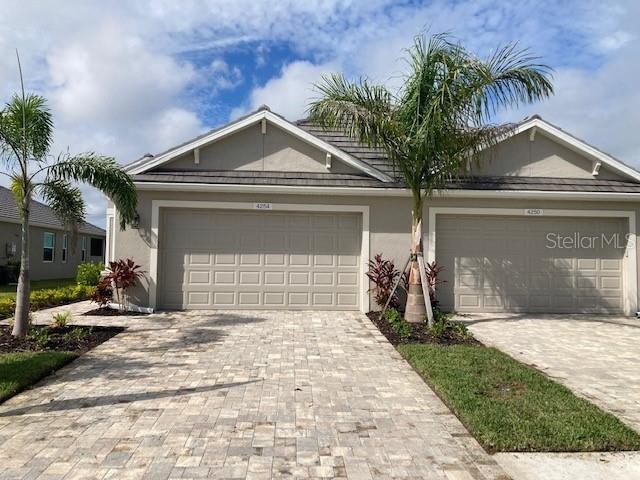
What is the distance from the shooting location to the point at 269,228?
36.1 ft

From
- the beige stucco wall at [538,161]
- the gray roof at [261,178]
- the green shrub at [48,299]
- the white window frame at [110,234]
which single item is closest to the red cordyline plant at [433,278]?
the gray roof at [261,178]

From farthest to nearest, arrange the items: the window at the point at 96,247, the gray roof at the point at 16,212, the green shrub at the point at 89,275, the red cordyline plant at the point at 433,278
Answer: the window at the point at 96,247
the gray roof at the point at 16,212
the green shrub at the point at 89,275
the red cordyline plant at the point at 433,278

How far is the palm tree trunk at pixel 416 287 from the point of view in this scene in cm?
923

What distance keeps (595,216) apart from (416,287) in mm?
5188

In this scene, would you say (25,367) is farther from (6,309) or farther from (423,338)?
(423,338)

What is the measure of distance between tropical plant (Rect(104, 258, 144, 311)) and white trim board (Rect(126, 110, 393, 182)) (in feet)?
6.93

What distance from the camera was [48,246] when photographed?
21.5 meters

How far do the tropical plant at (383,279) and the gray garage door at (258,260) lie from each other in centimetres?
54

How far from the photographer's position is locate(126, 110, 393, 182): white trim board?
10625 millimetres

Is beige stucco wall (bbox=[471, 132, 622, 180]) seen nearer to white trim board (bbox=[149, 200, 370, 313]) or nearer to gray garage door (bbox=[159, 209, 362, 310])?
white trim board (bbox=[149, 200, 370, 313])

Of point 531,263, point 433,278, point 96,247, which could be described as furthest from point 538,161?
point 96,247

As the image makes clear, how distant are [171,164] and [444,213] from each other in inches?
253

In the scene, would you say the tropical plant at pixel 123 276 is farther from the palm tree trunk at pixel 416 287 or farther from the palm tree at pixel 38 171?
the palm tree trunk at pixel 416 287

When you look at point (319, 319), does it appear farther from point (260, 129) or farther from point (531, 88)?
point (531, 88)
